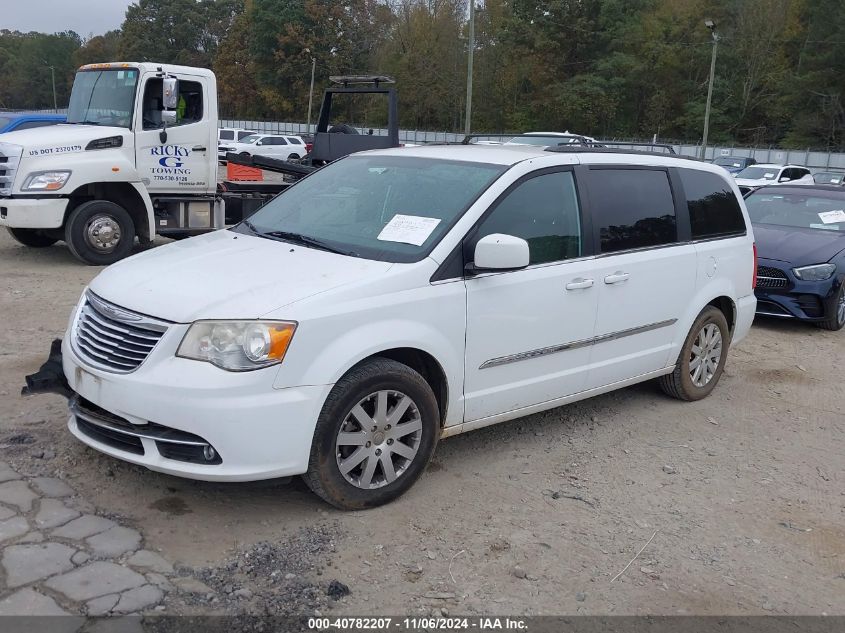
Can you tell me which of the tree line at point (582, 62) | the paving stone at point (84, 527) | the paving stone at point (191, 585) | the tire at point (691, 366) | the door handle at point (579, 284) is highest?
the tree line at point (582, 62)

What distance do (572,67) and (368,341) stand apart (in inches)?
2555

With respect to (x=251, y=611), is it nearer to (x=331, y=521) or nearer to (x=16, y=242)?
(x=331, y=521)

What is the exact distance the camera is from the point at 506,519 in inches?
160

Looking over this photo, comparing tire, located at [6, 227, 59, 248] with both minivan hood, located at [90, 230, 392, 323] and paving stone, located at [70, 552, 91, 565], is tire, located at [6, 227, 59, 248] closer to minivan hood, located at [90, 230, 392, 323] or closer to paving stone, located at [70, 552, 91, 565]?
minivan hood, located at [90, 230, 392, 323]

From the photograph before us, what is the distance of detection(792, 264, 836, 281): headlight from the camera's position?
8750mm

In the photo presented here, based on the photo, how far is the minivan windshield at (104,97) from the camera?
1053 cm

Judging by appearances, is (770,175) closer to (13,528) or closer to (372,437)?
(372,437)

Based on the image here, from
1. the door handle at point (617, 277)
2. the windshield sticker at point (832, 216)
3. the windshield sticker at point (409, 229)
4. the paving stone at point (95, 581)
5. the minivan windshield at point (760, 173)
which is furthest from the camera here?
the minivan windshield at point (760, 173)

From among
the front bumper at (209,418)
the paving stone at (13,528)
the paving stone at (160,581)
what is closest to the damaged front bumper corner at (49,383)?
the front bumper at (209,418)

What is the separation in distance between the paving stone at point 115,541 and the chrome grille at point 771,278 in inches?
294

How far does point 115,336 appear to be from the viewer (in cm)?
384

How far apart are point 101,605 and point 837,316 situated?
8.31 meters

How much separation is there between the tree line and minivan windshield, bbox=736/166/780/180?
1335 inches

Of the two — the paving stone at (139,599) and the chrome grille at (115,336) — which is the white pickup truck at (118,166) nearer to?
the chrome grille at (115,336)
